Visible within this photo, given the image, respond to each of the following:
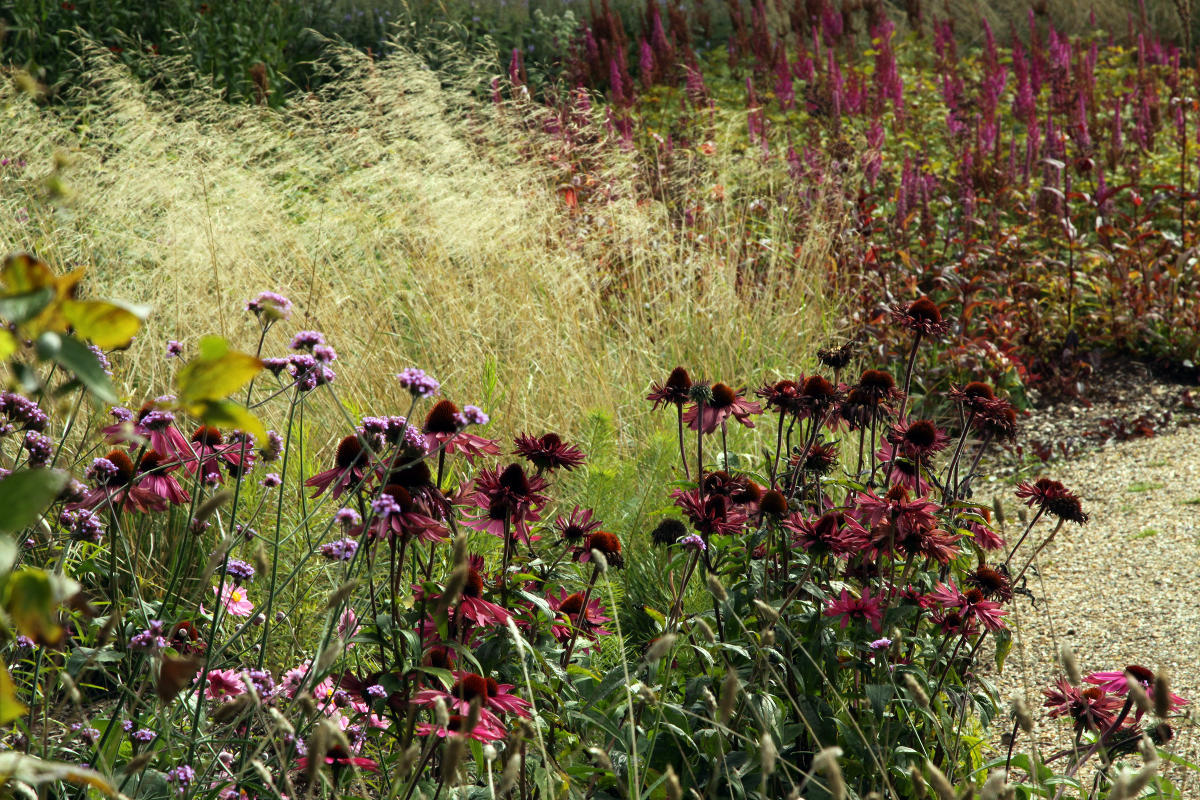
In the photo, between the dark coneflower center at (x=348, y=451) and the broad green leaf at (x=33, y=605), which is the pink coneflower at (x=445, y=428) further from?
the broad green leaf at (x=33, y=605)

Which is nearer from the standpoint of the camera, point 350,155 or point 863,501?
point 863,501

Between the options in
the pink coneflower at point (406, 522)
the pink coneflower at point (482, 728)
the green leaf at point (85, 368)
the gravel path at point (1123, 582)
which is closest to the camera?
the green leaf at point (85, 368)

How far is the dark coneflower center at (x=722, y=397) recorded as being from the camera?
213 centimetres

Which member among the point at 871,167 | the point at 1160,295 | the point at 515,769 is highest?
the point at 515,769

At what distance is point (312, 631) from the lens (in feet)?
8.32

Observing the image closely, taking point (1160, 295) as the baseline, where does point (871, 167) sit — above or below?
above

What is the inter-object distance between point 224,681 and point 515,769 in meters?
0.86

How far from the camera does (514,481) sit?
1677 millimetres

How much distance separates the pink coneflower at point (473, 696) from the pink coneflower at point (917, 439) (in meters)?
0.97

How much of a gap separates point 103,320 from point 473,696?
842 mm

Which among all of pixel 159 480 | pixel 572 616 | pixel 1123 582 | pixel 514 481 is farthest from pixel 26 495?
pixel 1123 582

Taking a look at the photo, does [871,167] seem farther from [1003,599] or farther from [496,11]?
[496,11]

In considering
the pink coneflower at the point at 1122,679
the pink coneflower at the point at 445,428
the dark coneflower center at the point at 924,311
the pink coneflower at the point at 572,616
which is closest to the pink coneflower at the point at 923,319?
the dark coneflower center at the point at 924,311

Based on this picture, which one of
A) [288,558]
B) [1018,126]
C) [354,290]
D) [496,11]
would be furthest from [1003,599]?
[496,11]
